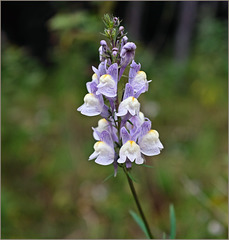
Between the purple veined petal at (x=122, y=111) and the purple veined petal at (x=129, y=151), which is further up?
the purple veined petal at (x=122, y=111)

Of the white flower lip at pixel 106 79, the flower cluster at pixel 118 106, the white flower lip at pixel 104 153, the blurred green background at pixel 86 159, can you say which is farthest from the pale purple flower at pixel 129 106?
the blurred green background at pixel 86 159

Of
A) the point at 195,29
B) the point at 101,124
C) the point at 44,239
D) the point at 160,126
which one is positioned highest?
the point at 195,29

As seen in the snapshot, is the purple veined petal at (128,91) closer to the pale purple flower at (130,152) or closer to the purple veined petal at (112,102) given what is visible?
the purple veined petal at (112,102)

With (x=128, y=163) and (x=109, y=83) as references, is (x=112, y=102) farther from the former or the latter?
(x=128, y=163)

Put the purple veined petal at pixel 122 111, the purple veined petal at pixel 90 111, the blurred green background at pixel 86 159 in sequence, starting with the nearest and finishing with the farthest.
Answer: the purple veined petal at pixel 122 111
the purple veined petal at pixel 90 111
the blurred green background at pixel 86 159

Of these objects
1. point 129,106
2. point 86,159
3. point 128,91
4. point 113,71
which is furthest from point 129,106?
point 86,159

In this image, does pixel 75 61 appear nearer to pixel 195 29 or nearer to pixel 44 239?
pixel 44 239

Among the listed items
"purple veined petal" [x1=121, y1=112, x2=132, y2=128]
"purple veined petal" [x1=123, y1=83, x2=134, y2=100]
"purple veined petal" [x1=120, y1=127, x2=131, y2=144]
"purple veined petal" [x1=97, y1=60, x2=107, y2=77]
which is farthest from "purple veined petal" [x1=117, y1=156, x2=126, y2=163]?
"purple veined petal" [x1=97, y1=60, x2=107, y2=77]

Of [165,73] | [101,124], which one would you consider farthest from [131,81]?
[165,73]
